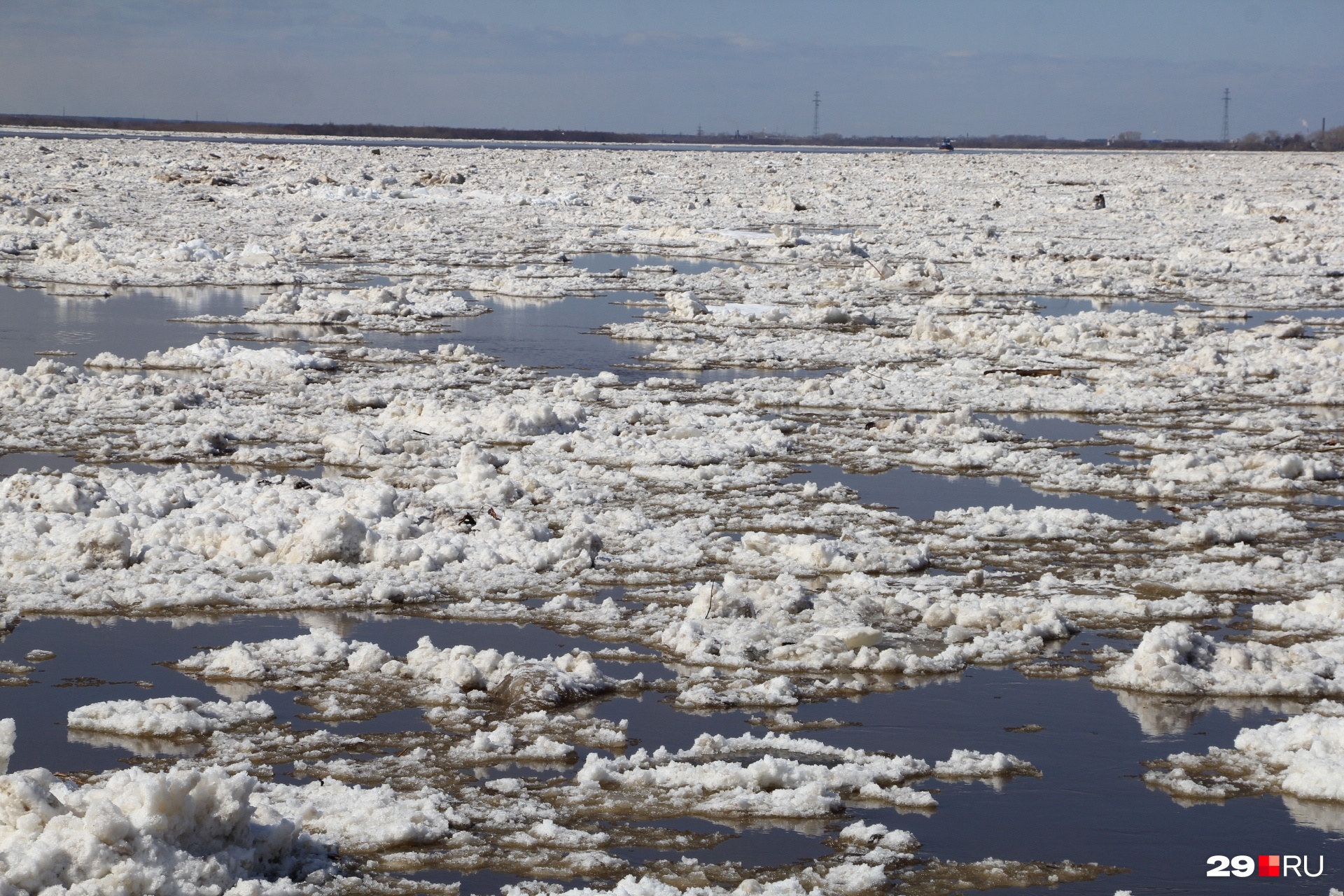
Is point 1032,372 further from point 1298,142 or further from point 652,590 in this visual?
point 1298,142

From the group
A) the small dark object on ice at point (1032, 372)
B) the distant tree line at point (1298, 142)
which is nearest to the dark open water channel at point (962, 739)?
the small dark object on ice at point (1032, 372)

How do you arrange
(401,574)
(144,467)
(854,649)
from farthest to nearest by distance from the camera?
(144,467) < (401,574) < (854,649)

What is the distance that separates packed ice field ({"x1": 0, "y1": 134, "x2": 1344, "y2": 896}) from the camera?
14.7 feet

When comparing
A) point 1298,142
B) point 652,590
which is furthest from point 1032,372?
point 1298,142

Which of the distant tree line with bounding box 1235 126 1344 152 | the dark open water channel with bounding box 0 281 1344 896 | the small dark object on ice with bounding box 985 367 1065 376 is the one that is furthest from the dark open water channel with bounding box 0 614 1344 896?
the distant tree line with bounding box 1235 126 1344 152

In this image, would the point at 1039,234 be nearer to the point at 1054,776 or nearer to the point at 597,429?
the point at 597,429

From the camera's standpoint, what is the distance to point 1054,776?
16.9 ft

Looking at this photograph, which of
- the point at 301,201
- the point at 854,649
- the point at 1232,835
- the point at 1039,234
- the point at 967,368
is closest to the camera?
the point at 1232,835

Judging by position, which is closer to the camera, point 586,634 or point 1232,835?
point 1232,835

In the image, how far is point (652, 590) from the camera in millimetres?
7086

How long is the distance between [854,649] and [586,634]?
1.16 metres

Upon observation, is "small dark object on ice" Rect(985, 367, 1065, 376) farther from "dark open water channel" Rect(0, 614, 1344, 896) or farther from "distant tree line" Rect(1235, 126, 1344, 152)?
"distant tree line" Rect(1235, 126, 1344, 152)

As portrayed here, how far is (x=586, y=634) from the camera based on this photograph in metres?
6.46

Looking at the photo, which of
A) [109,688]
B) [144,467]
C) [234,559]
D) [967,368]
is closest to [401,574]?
[234,559]
